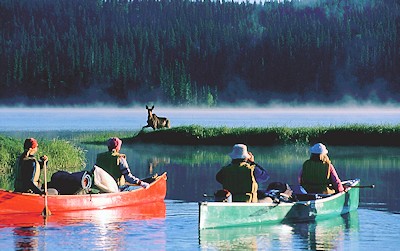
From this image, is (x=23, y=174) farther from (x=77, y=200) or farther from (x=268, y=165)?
(x=268, y=165)

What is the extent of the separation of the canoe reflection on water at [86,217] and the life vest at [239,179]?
2.84m

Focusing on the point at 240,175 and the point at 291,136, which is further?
the point at 291,136

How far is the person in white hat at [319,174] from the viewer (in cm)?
2267

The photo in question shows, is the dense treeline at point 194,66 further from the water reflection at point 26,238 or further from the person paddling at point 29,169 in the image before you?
the water reflection at point 26,238

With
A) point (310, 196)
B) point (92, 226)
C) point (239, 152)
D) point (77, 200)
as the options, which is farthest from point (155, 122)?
point (239, 152)

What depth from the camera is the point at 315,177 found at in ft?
75.3

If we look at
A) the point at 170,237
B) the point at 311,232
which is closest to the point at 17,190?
the point at 170,237

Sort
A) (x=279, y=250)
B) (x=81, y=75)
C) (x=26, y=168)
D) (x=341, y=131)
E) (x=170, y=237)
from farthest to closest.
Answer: (x=81, y=75) < (x=341, y=131) < (x=26, y=168) < (x=170, y=237) < (x=279, y=250)

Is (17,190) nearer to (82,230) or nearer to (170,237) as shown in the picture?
(82,230)

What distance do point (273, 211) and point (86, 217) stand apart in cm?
406

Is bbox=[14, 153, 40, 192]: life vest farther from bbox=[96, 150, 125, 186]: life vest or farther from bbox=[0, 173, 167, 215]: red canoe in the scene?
bbox=[96, 150, 125, 186]: life vest

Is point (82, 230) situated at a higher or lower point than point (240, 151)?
lower

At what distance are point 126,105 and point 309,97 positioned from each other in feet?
105

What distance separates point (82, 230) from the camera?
70.0 ft
